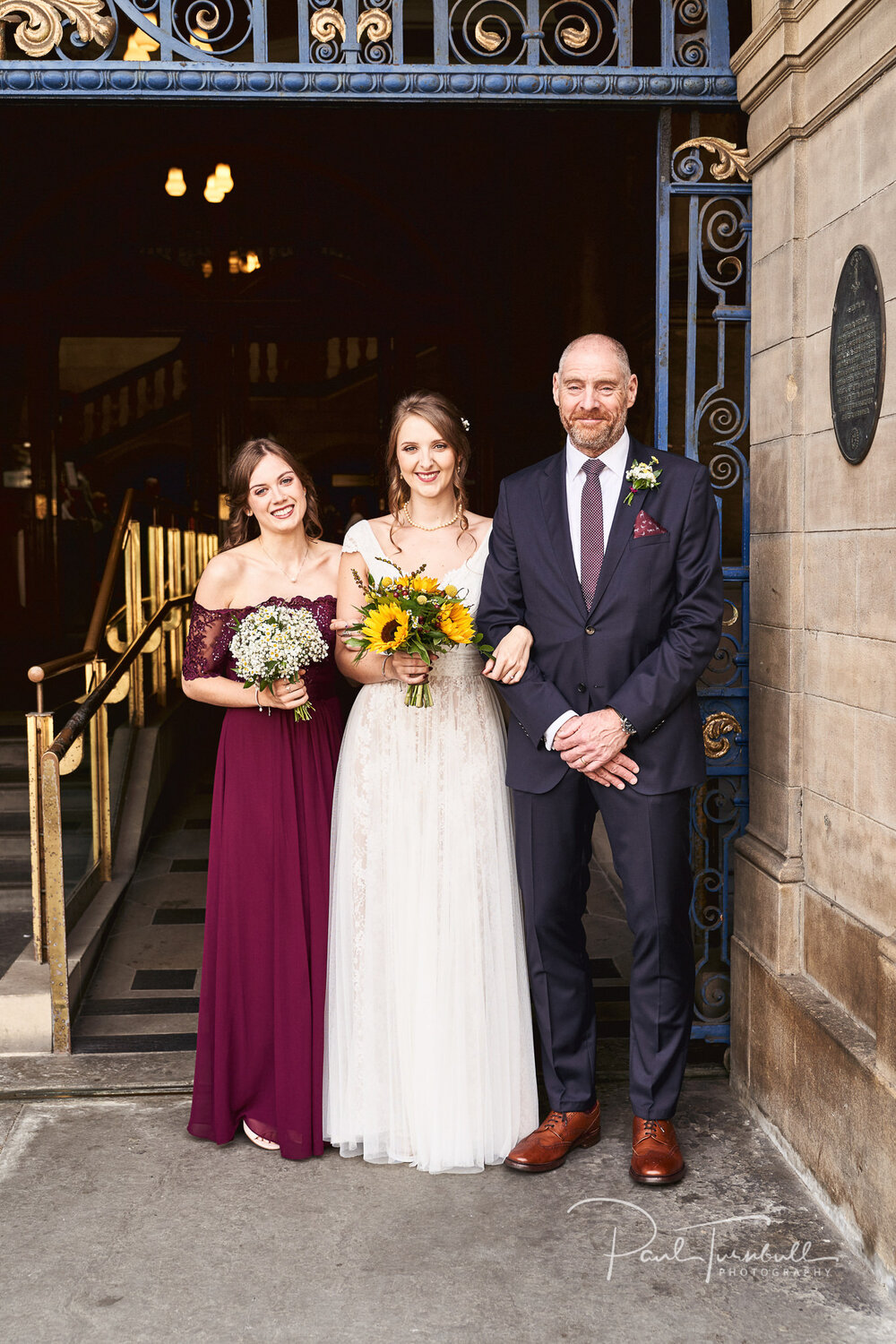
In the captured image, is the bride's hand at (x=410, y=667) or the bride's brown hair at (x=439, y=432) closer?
the bride's hand at (x=410, y=667)

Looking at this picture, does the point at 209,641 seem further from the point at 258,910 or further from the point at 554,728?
the point at 554,728

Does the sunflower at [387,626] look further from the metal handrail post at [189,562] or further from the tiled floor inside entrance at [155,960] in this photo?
the metal handrail post at [189,562]

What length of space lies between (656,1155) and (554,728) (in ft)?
3.67

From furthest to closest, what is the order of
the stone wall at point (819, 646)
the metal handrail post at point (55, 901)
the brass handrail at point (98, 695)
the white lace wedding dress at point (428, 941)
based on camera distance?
the brass handrail at point (98, 695)
the metal handrail post at point (55, 901)
the white lace wedding dress at point (428, 941)
the stone wall at point (819, 646)

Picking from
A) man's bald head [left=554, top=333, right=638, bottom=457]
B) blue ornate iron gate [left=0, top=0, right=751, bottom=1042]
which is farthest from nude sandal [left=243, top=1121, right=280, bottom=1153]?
man's bald head [left=554, top=333, right=638, bottom=457]

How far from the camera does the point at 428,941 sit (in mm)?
3318

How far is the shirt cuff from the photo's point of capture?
317cm

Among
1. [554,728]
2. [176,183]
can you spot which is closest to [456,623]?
[554,728]

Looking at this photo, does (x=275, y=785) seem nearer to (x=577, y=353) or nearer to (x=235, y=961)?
(x=235, y=961)

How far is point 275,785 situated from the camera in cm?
349

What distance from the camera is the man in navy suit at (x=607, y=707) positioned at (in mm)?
3178

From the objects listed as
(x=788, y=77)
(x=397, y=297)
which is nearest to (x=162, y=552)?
(x=397, y=297)

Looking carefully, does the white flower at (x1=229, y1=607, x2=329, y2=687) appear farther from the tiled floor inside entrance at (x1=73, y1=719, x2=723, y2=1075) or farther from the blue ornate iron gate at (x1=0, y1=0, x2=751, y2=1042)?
the tiled floor inside entrance at (x1=73, y1=719, x2=723, y2=1075)

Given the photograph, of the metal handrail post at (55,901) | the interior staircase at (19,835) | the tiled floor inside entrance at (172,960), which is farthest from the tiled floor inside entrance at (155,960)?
the interior staircase at (19,835)
